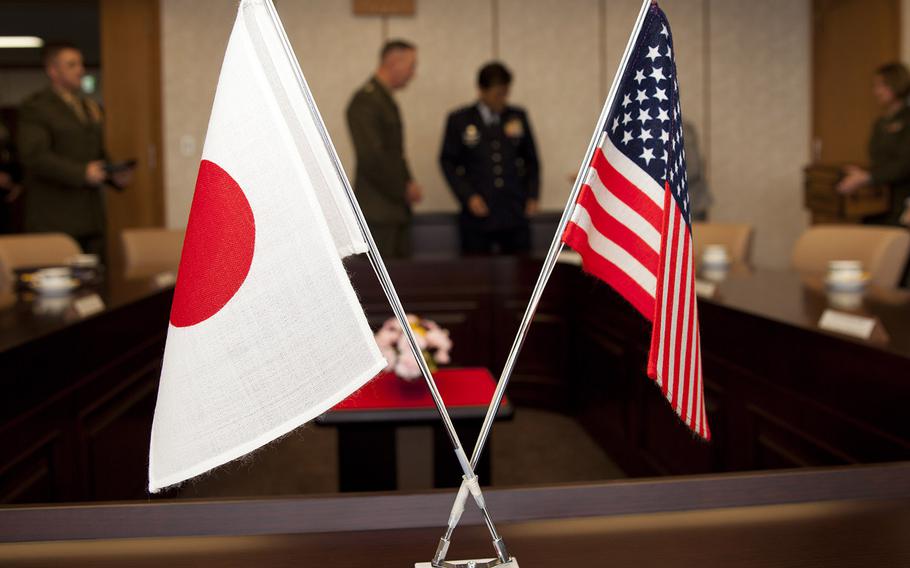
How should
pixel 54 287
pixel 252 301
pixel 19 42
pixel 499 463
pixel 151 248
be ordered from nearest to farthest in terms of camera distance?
pixel 252 301 < pixel 54 287 < pixel 499 463 < pixel 151 248 < pixel 19 42

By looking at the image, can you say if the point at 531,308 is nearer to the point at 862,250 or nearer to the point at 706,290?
the point at 706,290

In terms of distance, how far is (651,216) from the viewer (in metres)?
1.03

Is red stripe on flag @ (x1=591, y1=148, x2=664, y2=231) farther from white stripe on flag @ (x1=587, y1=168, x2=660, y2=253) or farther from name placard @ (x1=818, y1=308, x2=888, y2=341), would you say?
name placard @ (x1=818, y1=308, x2=888, y2=341)

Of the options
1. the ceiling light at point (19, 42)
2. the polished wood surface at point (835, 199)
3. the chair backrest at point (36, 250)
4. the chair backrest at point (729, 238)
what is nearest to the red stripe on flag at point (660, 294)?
the chair backrest at point (729, 238)

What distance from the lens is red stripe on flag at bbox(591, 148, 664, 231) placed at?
102cm

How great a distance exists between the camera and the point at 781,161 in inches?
283

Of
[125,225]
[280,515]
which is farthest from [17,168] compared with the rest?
[280,515]

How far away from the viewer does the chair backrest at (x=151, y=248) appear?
4438mm

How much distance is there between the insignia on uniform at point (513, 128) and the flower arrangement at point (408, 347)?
301cm

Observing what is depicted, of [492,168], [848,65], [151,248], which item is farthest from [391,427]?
[848,65]

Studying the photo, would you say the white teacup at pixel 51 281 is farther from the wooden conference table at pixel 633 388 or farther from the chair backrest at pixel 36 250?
the chair backrest at pixel 36 250

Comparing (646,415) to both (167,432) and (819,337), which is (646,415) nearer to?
(819,337)

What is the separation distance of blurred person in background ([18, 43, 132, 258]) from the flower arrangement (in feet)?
8.14

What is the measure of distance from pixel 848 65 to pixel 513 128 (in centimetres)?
276
